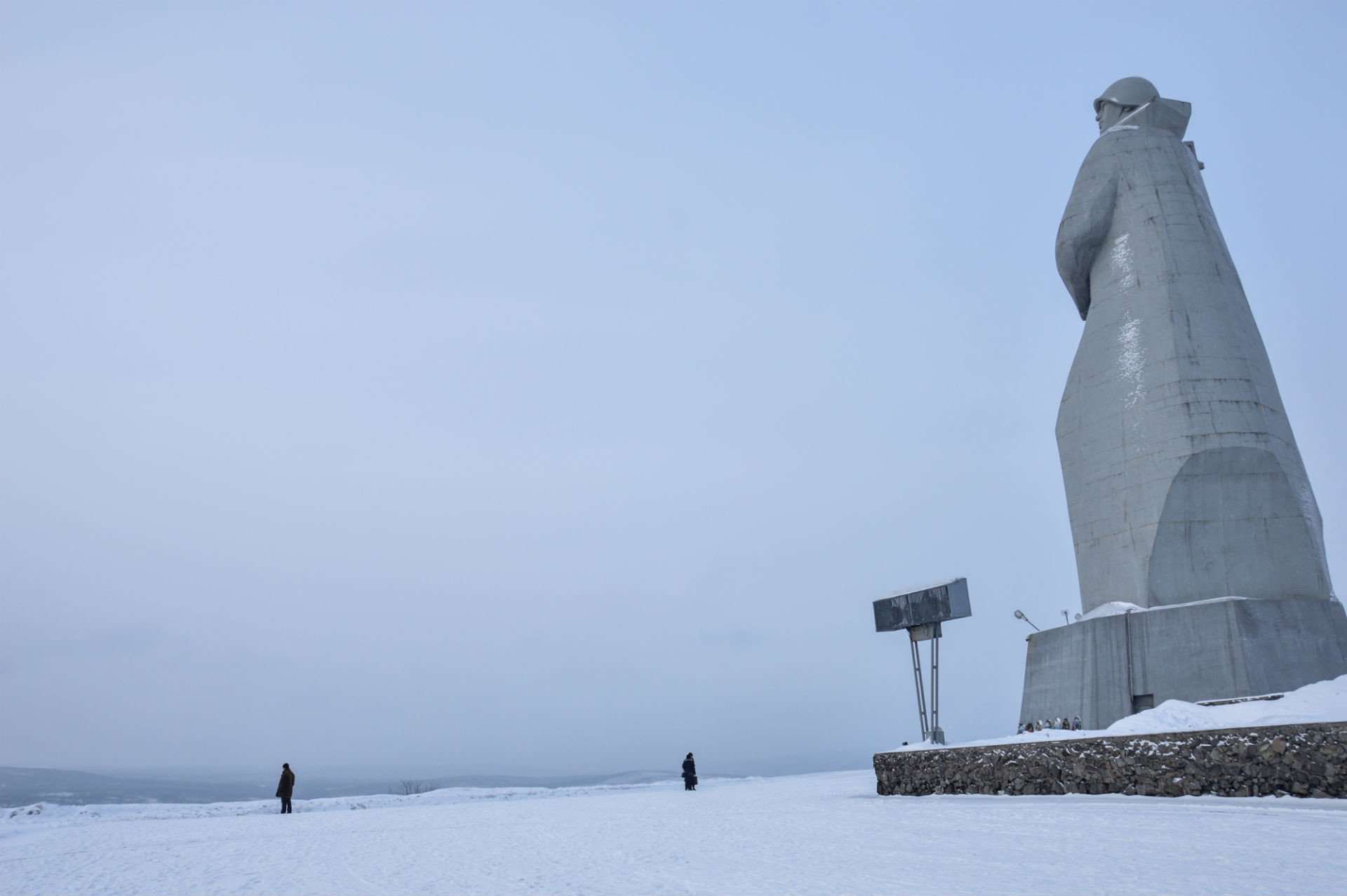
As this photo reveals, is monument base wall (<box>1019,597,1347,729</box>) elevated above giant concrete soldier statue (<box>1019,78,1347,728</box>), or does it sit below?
below

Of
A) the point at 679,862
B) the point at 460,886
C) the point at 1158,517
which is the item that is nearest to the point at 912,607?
the point at 1158,517

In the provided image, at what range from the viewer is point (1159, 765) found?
10.9 metres

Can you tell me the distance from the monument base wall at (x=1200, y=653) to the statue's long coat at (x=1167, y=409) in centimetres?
56

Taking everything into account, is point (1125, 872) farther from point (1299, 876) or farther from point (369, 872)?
point (369, 872)

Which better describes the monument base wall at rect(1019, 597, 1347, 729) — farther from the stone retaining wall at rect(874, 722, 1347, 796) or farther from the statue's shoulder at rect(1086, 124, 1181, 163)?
the statue's shoulder at rect(1086, 124, 1181, 163)

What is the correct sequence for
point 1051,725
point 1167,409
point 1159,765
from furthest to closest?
point 1051,725
point 1167,409
point 1159,765

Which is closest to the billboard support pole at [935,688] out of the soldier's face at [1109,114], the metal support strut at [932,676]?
the metal support strut at [932,676]

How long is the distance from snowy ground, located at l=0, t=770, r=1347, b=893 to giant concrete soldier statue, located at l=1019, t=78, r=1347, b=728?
7.40m

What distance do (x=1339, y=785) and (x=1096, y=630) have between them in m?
10.4

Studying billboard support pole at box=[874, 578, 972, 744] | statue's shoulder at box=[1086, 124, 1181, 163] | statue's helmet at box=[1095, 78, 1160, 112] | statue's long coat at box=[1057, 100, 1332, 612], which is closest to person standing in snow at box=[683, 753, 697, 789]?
billboard support pole at box=[874, 578, 972, 744]

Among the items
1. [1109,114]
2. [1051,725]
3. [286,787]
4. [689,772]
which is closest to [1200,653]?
[1051,725]

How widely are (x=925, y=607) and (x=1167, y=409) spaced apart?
288 inches

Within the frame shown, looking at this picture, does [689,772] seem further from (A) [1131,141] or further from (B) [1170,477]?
(A) [1131,141]

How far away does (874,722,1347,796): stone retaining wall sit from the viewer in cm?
954
